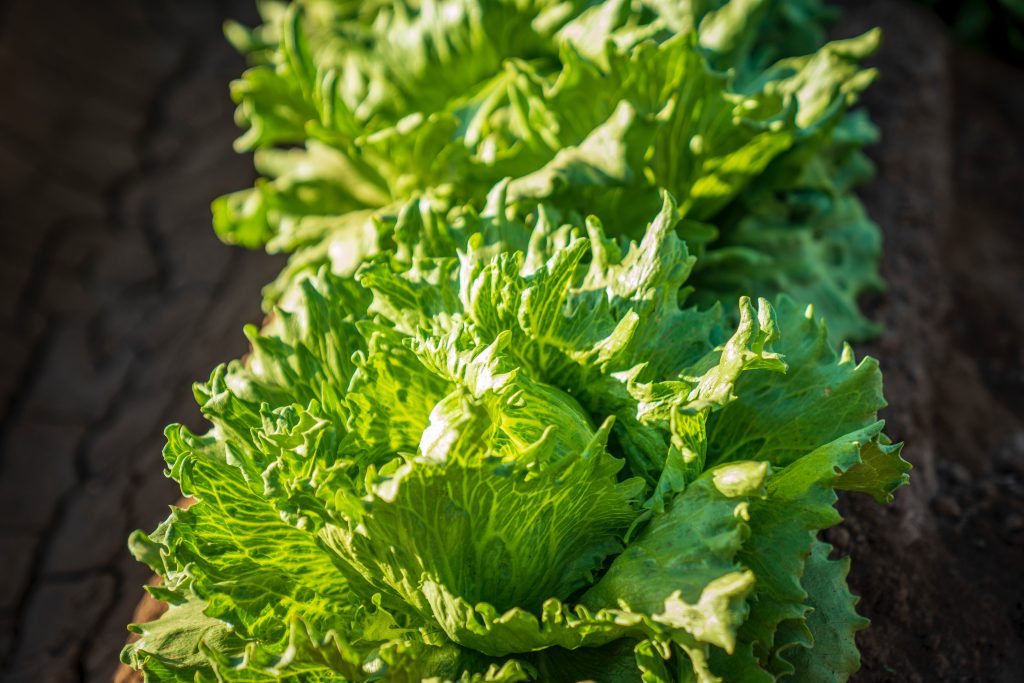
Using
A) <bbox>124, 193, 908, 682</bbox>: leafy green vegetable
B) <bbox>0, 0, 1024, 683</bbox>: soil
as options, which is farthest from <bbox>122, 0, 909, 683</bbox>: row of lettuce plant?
<bbox>0, 0, 1024, 683</bbox>: soil

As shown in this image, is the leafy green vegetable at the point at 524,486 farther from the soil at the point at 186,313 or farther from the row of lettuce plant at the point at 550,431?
the soil at the point at 186,313

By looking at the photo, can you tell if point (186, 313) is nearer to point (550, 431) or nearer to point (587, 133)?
point (587, 133)

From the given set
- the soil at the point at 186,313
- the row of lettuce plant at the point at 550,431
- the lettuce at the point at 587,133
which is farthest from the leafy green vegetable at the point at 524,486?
the soil at the point at 186,313

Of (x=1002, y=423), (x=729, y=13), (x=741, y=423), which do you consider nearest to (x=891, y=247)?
(x=1002, y=423)

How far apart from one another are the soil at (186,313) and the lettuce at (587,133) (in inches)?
15.2

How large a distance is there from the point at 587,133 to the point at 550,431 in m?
1.03

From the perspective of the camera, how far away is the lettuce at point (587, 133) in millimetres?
2154

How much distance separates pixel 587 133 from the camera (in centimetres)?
226

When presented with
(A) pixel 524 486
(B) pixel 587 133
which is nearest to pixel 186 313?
(B) pixel 587 133

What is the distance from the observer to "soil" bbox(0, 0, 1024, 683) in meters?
2.13

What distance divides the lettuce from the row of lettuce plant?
0.01 meters

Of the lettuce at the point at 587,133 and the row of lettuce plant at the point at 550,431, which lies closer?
the row of lettuce plant at the point at 550,431

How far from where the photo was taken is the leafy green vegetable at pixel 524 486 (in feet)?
4.74

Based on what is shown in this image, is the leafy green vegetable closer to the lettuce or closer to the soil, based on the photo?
the lettuce
